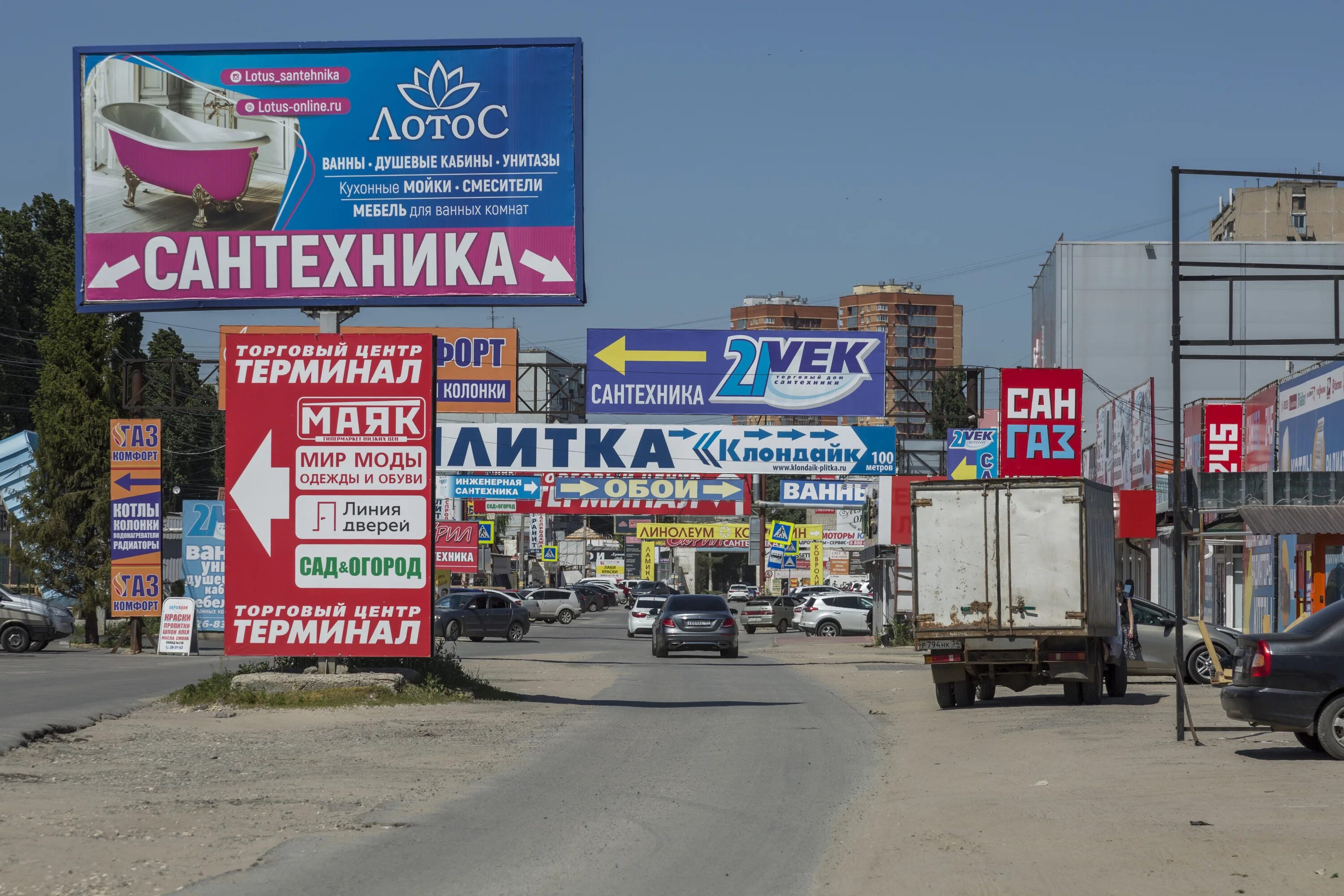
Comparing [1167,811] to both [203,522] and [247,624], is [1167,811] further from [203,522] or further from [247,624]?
[203,522]

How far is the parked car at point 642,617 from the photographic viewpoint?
54.5 metres

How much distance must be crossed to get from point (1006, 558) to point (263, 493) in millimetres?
10047

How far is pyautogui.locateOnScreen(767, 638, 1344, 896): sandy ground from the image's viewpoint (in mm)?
8359

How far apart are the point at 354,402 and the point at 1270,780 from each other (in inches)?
485

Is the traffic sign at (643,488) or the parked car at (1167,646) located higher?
the traffic sign at (643,488)

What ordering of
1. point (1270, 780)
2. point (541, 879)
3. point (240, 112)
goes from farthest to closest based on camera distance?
1. point (240, 112)
2. point (1270, 780)
3. point (541, 879)

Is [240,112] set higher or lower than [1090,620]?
higher

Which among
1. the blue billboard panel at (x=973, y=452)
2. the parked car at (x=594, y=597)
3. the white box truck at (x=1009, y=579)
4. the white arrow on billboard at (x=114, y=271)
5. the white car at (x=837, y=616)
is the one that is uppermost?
the white arrow on billboard at (x=114, y=271)

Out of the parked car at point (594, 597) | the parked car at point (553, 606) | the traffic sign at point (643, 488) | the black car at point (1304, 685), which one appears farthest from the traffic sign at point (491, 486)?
the black car at point (1304, 685)

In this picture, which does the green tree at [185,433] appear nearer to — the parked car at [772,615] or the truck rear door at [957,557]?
the parked car at [772,615]

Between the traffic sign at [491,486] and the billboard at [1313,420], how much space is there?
27.7m

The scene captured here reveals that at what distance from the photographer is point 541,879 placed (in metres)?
8.30

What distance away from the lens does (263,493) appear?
1962 cm

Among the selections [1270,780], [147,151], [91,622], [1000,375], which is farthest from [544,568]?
[1270,780]
